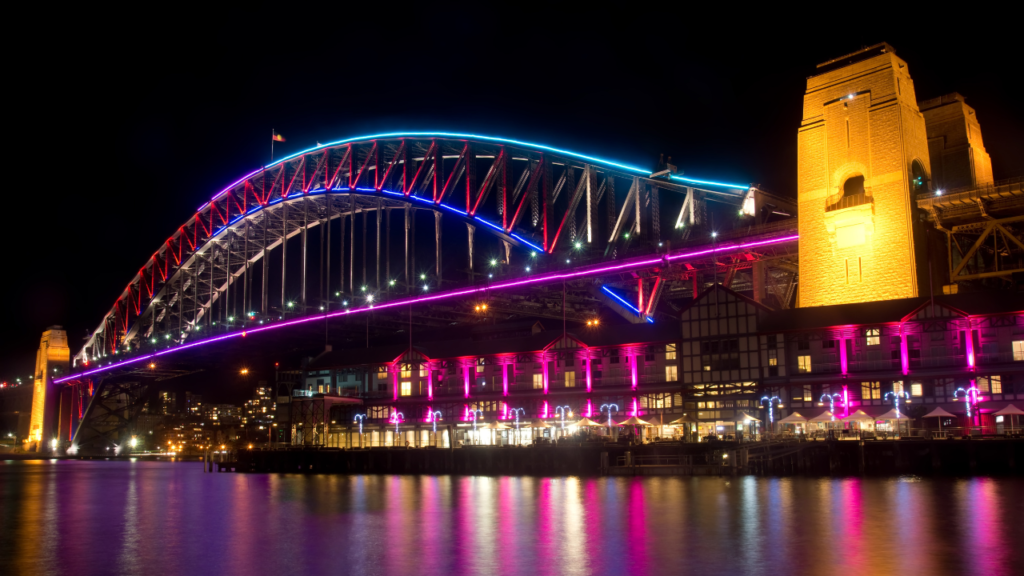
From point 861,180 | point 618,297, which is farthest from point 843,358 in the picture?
point 618,297

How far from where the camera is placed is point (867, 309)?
5647 centimetres

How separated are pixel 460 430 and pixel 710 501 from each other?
1645 inches

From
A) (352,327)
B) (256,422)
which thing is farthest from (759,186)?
(256,422)

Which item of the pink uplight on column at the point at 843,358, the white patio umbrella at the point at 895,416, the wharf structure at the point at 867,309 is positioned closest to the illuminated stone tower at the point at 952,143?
the wharf structure at the point at 867,309

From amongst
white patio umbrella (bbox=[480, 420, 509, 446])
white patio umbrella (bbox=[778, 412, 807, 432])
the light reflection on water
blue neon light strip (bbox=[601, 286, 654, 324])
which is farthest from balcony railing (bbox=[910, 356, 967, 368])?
white patio umbrella (bbox=[480, 420, 509, 446])

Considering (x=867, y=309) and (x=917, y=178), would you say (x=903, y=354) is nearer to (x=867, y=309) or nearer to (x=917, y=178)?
(x=867, y=309)

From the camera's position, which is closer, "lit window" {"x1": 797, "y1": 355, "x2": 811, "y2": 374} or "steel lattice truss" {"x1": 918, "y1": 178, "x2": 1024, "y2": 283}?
"steel lattice truss" {"x1": 918, "y1": 178, "x2": 1024, "y2": 283}

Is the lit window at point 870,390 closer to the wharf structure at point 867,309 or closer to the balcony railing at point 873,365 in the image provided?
the wharf structure at point 867,309

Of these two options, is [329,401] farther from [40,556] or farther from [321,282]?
[40,556]

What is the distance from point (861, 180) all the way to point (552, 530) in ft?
127

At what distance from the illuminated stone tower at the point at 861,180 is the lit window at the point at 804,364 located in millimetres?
3706

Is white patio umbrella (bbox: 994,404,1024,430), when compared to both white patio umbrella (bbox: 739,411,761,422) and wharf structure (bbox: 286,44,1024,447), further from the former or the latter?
white patio umbrella (bbox: 739,411,761,422)

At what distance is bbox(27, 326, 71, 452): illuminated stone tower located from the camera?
134375 mm

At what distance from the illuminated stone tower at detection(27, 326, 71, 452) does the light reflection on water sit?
95994mm
